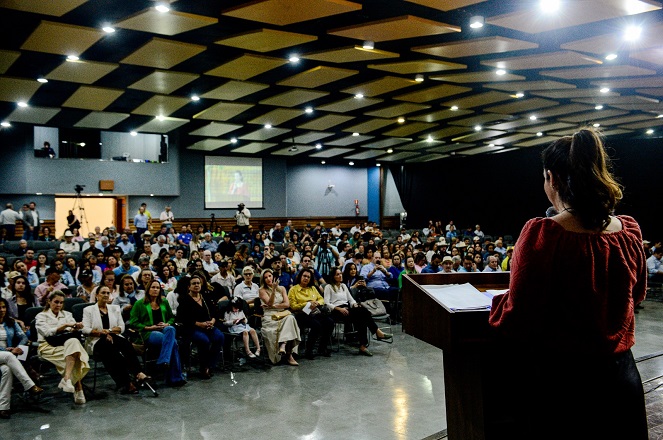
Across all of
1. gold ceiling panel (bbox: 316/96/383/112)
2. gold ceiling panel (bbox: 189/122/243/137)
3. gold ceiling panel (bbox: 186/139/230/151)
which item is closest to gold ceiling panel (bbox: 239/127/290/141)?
gold ceiling panel (bbox: 189/122/243/137)

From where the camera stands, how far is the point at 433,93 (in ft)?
32.1

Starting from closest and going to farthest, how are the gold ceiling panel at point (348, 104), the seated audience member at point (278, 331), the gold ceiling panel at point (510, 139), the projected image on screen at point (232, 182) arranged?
the seated audience member at point (278, 331) → the gold ceiling panel at point (348, 104) → the gold ceiling panel at point (510, 139) → the projected image on screen at point (232, 182)

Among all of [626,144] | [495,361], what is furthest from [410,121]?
[495,361]

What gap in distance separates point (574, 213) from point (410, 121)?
38.4 feet

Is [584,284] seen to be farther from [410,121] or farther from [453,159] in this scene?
[453,159]

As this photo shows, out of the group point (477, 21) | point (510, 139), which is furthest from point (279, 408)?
point (510, 139)

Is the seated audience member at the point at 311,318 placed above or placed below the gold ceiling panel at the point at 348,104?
below

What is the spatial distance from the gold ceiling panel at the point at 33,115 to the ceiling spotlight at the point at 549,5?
9440 millimetres

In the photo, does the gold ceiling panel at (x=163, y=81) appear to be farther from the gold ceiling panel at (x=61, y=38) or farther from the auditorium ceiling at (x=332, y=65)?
the gold ceiling panel at (x=61, y=38)

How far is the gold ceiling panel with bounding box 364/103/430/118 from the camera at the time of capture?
35.7 feet

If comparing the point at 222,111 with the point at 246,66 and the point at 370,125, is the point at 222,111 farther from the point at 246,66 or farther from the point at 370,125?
the point at 370,125

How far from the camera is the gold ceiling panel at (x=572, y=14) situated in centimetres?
543

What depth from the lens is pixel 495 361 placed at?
1.77m

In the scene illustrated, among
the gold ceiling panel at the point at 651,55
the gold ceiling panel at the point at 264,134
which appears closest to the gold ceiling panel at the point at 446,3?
the gold ceiling panel at the point at 651,55
